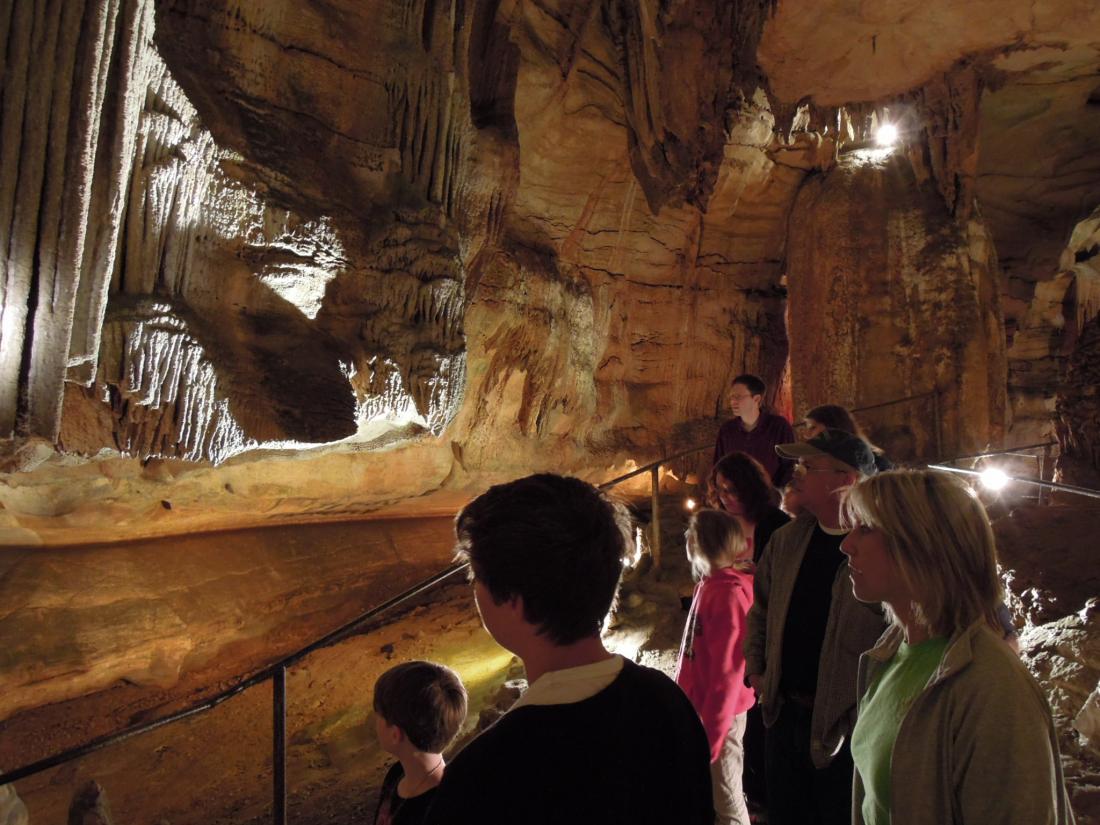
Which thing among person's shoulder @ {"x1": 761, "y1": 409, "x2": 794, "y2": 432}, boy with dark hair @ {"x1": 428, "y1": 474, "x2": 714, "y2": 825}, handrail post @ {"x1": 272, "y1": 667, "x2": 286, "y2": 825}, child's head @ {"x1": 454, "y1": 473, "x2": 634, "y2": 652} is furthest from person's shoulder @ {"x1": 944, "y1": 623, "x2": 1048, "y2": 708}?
person's shoulder @ {"x1": 761, "y1": 409, "x2": 794, "y2": 432}

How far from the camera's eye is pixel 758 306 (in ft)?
33.1

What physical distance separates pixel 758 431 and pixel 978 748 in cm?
286

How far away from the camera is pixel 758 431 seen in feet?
12.9

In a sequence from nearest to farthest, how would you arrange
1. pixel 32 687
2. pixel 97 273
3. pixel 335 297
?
pixel 97 273
pixel 335 297
pixel 32 687

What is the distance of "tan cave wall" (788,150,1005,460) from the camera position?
7.45 m

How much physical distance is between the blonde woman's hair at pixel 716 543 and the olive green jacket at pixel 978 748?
1.19 metres

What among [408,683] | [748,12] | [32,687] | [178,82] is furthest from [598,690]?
[748,12]

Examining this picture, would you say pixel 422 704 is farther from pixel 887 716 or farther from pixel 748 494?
pixel 748 494

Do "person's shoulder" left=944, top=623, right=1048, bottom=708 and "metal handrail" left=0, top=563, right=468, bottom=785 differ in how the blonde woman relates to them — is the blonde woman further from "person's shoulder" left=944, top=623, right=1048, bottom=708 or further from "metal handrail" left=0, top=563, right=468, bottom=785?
"metal handrail" left=0, top=563, right=468, bottom=785

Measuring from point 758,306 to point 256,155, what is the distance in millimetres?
7732

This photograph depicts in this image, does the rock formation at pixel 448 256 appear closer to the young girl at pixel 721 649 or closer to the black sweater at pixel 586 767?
the young girl at pixel 721 649

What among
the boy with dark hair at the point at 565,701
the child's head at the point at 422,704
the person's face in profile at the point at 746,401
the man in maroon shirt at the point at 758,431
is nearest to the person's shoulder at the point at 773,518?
the man in maroon shirt at the point at 758,431

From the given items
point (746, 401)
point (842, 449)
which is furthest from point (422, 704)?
point (746, 401)

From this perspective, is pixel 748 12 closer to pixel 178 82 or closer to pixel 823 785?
pixel 178 82
